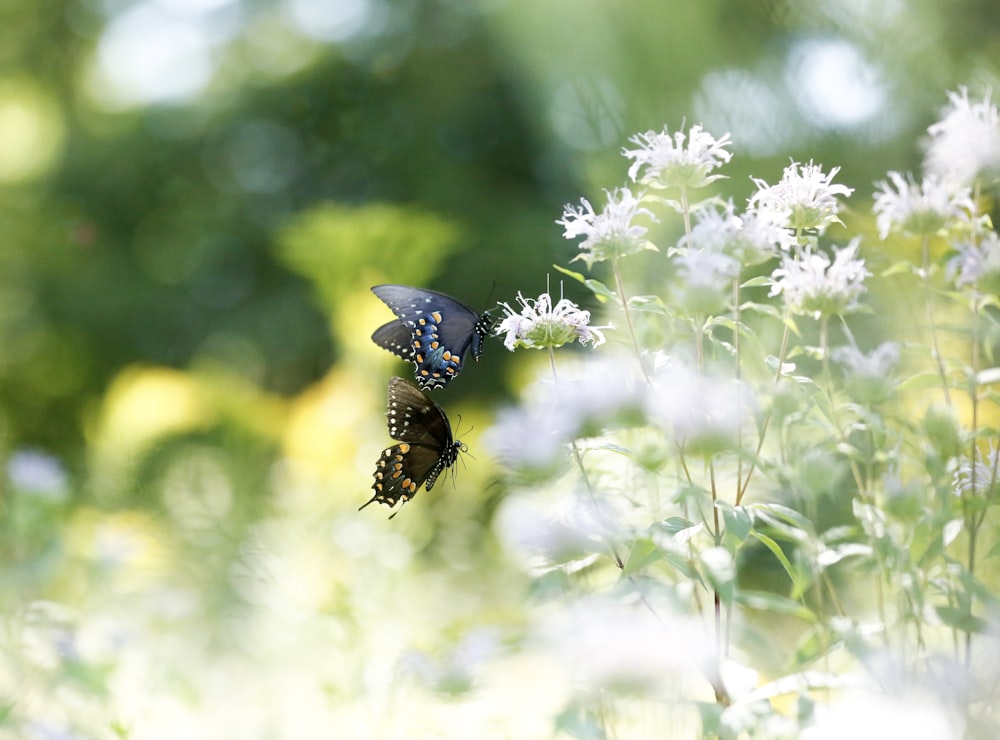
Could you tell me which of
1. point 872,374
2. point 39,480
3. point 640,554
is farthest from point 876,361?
point 39,480

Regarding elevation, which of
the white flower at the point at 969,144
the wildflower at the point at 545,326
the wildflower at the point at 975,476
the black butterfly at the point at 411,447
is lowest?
the wildflower at the point at 975,476

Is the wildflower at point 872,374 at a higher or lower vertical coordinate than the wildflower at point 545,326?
lower

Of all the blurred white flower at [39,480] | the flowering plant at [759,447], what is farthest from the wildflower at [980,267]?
the blurred white flower at [39,480]

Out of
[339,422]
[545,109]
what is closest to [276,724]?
[339,422]

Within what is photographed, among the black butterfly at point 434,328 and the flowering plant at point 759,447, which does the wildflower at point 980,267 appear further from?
the black butterfly at point 434,328

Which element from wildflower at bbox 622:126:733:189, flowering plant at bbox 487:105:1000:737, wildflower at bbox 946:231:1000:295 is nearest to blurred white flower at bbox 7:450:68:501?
flowering plant at bbox 487:105:1000:737

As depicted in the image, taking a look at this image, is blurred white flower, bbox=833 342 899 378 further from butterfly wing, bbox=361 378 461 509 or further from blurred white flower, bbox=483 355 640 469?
butterfly wing, bbox=361 378 461 509

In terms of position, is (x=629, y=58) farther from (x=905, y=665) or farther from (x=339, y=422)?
(x=905, y=665)
